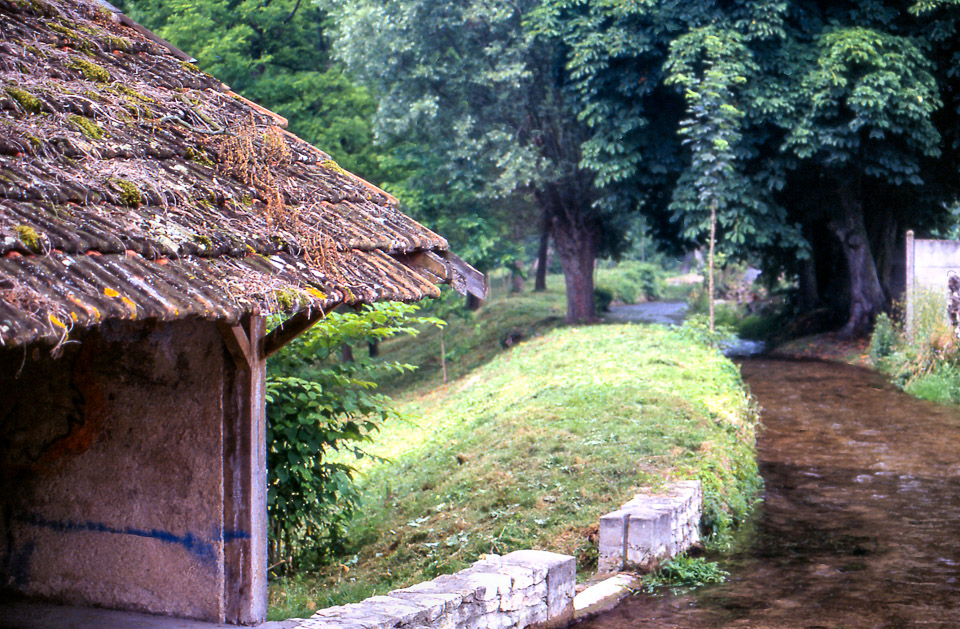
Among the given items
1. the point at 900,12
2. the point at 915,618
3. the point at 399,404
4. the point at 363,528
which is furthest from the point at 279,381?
the point at 900,12

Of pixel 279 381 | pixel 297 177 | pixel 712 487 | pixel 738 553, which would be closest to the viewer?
pixel 297 177

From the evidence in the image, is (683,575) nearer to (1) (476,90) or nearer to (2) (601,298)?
(1) (476,90)

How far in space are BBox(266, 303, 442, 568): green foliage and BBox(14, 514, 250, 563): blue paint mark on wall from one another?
1900 mm

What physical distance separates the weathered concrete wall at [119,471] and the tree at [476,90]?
55.7 ft

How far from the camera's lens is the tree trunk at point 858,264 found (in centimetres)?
2231

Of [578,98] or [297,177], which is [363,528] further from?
[578,98]

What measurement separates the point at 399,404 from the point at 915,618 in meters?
16.0

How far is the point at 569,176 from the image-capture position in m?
23.8

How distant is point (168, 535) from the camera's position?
516 centimetres

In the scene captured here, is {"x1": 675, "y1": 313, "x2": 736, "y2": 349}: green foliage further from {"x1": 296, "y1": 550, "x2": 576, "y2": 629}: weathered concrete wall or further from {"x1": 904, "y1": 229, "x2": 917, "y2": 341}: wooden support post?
{"x1": 296, "y1": 550, "x2": 576, "y2": 629}: weathered concrete wall

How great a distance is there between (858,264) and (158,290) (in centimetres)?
2167

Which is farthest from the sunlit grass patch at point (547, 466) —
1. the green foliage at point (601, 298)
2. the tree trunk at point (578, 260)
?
the green foliage at point (601, 298)

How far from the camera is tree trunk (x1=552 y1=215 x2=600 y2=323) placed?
2475cm

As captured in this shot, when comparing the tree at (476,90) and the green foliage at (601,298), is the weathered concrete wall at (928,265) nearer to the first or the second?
the tree at (476,90)
